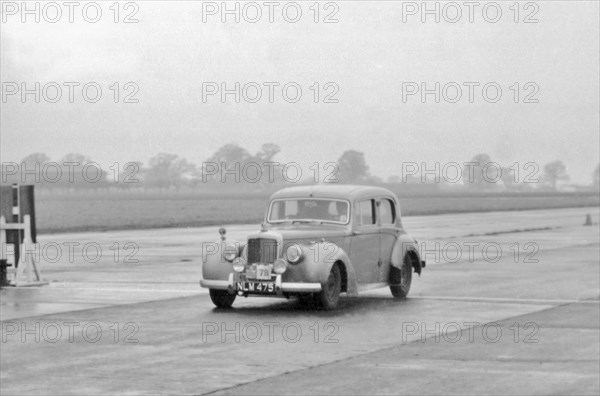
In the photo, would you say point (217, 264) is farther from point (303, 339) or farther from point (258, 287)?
point (303, 339)

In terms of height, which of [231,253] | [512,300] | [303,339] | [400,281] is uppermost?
[231,253]

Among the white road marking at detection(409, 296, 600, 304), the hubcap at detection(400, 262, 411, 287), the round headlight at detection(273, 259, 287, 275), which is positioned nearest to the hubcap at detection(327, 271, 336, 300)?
the round headlight at detection(273, 259, 287, 275)

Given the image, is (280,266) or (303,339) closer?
(303,339)

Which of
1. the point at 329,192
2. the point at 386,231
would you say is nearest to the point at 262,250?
the point at 329,192

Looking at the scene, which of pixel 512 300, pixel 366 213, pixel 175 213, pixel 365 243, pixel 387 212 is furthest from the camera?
pixel 175 213

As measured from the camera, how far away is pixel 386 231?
717 inches

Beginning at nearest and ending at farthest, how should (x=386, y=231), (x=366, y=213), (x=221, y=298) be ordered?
(x=221, y=298) → (x=366, y=213) → (x=386, y=231)

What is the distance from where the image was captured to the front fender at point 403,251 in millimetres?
18156

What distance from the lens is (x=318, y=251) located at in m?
16.3

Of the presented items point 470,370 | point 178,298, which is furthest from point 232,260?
point 470,370

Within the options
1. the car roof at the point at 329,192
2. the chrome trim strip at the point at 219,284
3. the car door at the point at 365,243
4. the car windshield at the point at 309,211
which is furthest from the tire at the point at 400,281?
the chrome trim strip at the point at 219,284

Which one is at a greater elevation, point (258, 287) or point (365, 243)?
point (365, 243)

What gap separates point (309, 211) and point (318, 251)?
1.47 meters

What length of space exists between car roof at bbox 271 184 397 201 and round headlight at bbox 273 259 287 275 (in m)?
1.91
